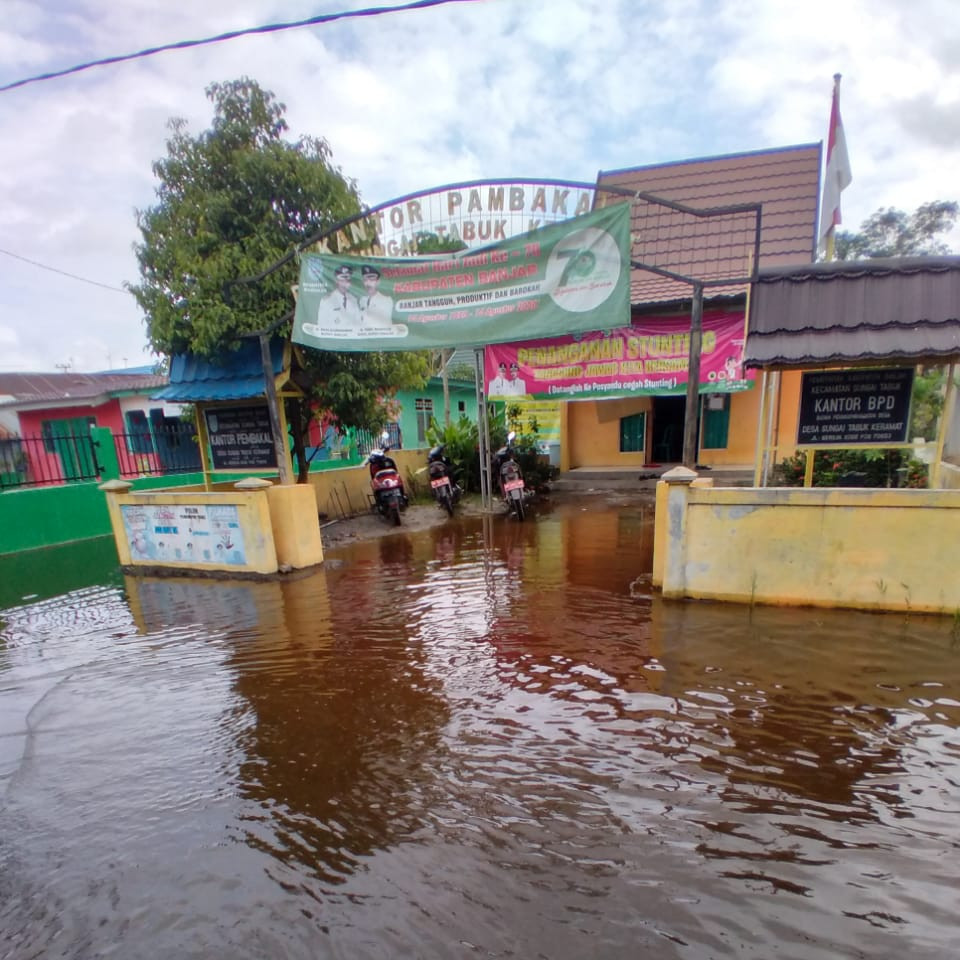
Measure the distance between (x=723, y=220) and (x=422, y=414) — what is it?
1049cm

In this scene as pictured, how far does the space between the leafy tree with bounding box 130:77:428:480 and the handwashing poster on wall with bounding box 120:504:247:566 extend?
2.25 metres

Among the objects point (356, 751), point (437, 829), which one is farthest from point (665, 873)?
point (356, 751)

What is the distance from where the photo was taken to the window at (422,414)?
18.3 metres

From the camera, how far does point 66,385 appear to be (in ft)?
71.0

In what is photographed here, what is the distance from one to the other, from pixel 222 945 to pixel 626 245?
6.18 m

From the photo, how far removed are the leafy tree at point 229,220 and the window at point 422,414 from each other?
1043cm

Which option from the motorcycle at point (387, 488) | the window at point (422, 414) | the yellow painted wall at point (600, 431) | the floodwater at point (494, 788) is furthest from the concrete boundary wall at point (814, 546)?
the window at point (422, 414)

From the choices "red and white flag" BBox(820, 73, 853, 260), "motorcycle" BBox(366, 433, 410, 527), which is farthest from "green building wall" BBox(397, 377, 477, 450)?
"red and white flag" BBox(820, 73, 853, 260)

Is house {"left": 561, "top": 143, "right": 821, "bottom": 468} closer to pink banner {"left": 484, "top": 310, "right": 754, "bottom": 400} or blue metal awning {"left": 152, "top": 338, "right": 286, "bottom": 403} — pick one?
pink banner {"left": 484, "top": 310, "right": 754, "bottom": 400}

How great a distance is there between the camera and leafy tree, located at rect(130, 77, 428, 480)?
24.1 feet

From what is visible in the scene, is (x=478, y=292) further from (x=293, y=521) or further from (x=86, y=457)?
(x=86, y=457)

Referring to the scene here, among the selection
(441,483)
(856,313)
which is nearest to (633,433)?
(441,483)

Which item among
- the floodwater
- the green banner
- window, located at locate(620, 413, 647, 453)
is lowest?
the floodwater

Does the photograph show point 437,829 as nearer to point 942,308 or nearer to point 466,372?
point 942,308
